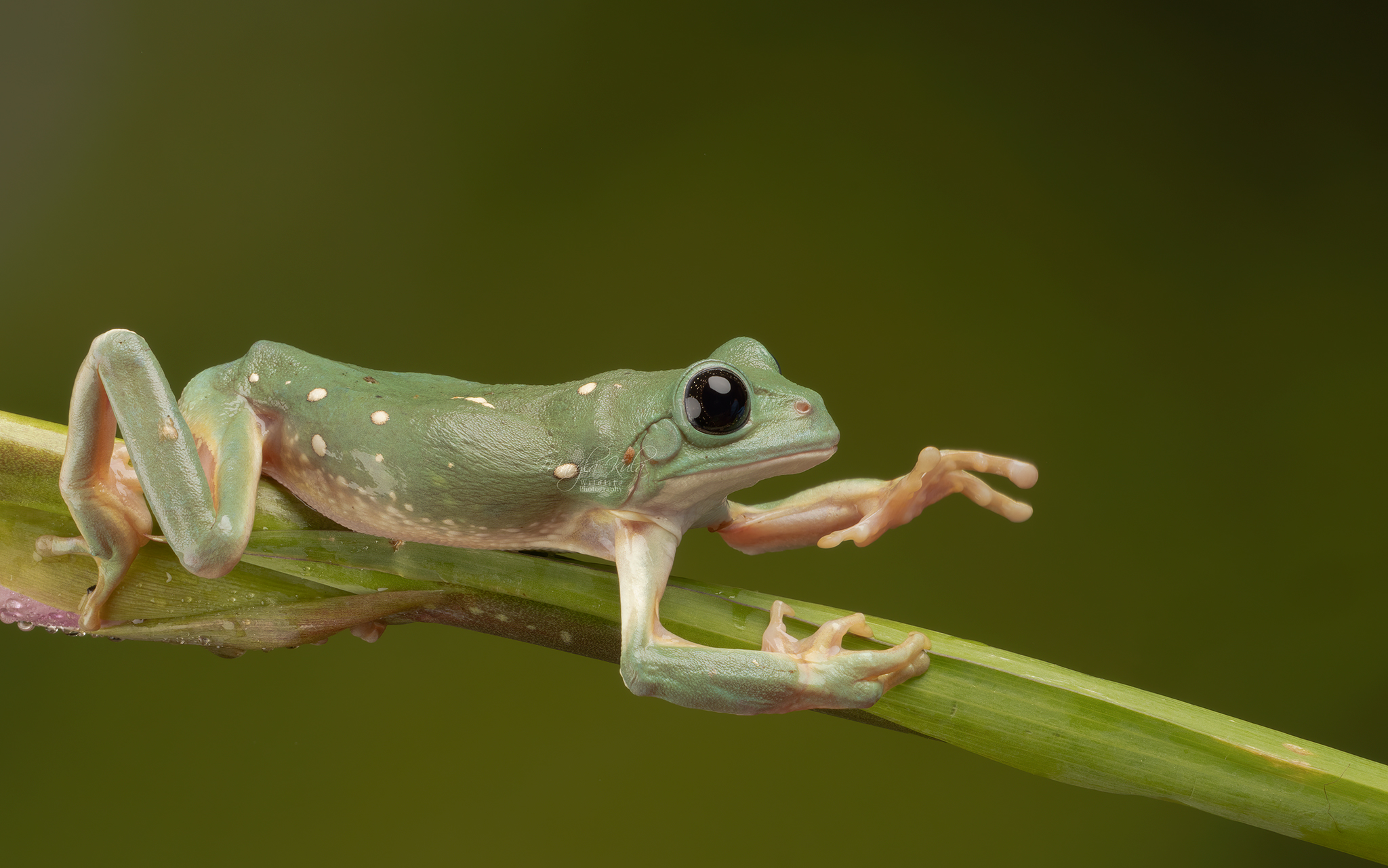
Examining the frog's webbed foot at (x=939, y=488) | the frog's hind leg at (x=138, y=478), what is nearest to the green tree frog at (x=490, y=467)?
the frog's hind leg at (x=138, y=478)

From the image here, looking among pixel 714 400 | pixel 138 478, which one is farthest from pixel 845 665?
pixel 138 478

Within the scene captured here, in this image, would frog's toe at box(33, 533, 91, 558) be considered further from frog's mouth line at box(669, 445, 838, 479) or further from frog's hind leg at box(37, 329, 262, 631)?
frog's mouth line at box(669, 445, 838, 479)

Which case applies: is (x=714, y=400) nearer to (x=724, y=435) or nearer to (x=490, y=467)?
(x=724, y=435)

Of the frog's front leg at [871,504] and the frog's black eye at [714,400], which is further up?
the frog's black eye at [714,400]

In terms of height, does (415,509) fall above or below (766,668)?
above

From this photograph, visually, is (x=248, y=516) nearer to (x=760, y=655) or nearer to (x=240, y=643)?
(x=240, y=643)

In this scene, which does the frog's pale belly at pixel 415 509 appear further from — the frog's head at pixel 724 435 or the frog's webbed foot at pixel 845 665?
the frog's webbed foot at pixel 845 665
